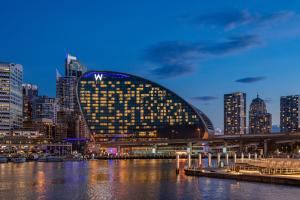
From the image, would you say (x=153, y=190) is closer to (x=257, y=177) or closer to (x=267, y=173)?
(x=257, y=177)

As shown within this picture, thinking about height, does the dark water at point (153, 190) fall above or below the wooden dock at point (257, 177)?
below

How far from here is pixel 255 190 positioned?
186ft

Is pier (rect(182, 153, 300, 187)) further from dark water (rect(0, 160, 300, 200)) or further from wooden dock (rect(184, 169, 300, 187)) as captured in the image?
dark water (rect(0, 160, 300, 200))

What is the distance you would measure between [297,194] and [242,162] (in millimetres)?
37508

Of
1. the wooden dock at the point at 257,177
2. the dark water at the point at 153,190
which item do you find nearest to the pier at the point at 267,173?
the wooden dock at the point at 257,177

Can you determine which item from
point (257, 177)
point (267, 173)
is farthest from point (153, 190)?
point (267, 173)

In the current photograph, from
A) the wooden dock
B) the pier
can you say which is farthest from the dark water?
the pier

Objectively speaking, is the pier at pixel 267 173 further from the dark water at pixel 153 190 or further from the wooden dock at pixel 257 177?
the dark water at pixel 153 190

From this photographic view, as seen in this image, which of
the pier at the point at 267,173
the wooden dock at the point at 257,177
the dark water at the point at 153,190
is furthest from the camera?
the pier at the point at 267,173

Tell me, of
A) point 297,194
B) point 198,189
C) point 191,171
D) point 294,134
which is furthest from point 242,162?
point 294,134

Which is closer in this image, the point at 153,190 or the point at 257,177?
the point at 153,190

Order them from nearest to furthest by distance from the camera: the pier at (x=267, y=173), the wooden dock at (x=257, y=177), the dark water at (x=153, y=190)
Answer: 1. the dark water at (x=153, y=190)
2. the wooden dock at (x=257, y=177)
3. the pier at (x=267, y=173)

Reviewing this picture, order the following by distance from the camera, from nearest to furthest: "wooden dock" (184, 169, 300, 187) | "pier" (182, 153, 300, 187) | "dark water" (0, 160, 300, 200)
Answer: "dark water" (0, 160, 300, 200) → "wooden dock" (184, 169, 300, 187) → "pier" (182, 153, 300, 187)

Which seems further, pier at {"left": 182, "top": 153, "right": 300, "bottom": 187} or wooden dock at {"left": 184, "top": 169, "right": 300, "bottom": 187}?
pier at {"left": 182, "top": 153, "right": 300, "bottom": 187}
